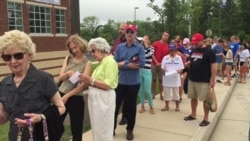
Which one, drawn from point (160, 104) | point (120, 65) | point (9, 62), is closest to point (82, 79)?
point (120, 65)

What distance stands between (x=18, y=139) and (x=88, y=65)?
2001mm

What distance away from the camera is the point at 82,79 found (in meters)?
4.25

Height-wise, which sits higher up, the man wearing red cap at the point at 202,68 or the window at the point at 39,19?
the window at the point at 39,19

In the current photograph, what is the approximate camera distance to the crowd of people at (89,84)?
8.40 feet

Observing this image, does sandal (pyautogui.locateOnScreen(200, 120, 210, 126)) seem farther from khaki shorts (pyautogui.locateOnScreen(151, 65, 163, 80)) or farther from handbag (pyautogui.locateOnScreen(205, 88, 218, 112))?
khaki shorts (pyautogui.locateOnScreen(151, 65, 163, 80))

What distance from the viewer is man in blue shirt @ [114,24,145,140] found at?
561 cm

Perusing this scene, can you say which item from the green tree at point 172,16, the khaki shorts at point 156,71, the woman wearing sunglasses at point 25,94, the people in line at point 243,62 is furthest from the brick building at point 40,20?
the green tree at point 172,16

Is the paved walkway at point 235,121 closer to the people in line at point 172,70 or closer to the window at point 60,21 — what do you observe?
the people in line at point 172,70

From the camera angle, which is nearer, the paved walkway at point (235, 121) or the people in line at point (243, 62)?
the paved walkway at point (235, 121)

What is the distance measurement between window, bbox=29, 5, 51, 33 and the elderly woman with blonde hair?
14.8 m

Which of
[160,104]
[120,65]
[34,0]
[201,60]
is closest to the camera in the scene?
[120,65]

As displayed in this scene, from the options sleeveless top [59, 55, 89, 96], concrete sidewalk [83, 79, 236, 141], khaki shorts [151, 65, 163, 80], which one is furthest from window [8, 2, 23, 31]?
sleeveless top [59, 55, 89, 96]

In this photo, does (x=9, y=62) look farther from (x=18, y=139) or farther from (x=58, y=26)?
(x=58, y=26)

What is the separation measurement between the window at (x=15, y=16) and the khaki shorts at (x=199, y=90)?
12220 millimetres
